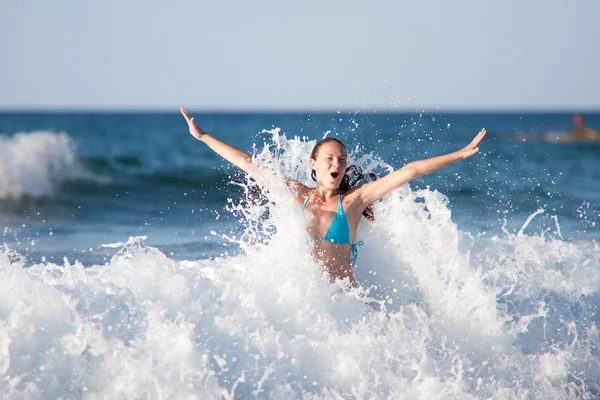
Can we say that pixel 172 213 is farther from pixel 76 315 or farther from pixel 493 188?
pixel 76 315

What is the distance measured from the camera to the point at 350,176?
5586 mm

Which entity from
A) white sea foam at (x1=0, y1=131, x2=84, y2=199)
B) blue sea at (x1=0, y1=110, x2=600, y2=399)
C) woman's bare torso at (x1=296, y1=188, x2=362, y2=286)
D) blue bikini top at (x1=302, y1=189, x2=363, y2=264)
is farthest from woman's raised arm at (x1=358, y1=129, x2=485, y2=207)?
white sea foam at (x1=0, y1=131, x2=84, y2=199)

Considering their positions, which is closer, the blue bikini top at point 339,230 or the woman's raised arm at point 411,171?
the woman's raised arm at point 411,171

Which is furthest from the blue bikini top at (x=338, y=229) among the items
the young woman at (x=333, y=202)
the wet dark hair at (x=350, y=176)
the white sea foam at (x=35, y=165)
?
the white sea foam at (x=35, y=165)

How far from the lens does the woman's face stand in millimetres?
4938

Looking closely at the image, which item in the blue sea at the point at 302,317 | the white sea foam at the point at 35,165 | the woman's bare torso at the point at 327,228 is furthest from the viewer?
the white sea foam at the point at 35,165

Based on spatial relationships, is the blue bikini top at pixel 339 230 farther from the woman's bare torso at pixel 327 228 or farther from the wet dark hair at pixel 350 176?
the wet dark hair at pixel 350 176

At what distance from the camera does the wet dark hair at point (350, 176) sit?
5.04 metres

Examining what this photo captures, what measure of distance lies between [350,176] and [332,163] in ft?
2.23

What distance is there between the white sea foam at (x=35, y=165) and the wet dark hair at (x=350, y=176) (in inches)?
389

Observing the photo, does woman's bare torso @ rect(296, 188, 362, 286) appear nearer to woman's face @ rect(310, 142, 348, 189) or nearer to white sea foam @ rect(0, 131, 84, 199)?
woman's face @ rect(310, 142, 348, 189)

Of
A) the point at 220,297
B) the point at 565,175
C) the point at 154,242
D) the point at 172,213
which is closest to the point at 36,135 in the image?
the point at 172,213

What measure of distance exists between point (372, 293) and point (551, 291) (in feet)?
5.24

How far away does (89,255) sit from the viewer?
7176 mm
